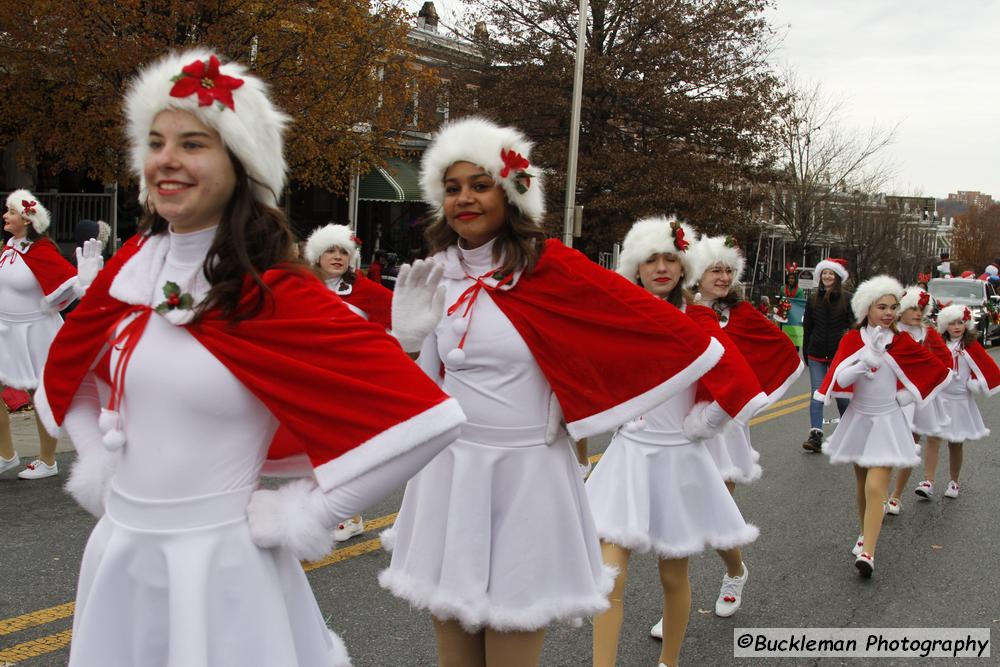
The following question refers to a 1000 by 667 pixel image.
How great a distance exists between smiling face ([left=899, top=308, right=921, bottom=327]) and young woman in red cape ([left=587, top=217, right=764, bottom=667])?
12.2 ft

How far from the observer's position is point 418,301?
3.28 meters

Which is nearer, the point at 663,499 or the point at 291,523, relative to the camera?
the point at 291,523

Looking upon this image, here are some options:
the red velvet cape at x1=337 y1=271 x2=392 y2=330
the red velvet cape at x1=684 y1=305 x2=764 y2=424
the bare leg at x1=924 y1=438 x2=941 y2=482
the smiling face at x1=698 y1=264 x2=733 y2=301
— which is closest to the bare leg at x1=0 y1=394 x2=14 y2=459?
the red velvet cape at x1=337 y1=271 x2=392 y2=330

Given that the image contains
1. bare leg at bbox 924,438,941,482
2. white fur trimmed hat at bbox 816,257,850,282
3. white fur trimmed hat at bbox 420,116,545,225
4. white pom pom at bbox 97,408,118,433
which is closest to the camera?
white pom pom at bbox 97,408,118,433

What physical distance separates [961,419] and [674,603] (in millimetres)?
5339

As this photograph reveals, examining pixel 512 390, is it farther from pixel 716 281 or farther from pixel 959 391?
pixel 959 391

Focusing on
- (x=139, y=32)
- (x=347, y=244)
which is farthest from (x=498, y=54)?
(x=347, y=244)

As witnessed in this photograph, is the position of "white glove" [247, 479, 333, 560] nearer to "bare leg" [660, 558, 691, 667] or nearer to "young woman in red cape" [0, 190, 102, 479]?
"bare leg" [660, 558, 691, 667]

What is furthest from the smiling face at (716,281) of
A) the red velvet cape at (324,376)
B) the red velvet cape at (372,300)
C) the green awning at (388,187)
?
the green awning at (388,187)

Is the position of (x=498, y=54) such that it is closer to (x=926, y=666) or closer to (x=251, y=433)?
(x=926, y=666)

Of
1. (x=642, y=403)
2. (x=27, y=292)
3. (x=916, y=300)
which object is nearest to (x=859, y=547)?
(x=916, y=300)

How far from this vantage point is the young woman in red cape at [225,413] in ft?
7.37

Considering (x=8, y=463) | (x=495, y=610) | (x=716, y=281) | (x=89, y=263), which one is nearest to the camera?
(x=495, y=610)

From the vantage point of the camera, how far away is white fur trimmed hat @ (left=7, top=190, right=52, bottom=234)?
25.4 ft
